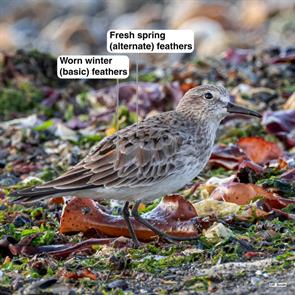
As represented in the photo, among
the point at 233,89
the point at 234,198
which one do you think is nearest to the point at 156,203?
the point at 234,198

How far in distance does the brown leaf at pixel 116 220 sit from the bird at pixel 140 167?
0.11 m

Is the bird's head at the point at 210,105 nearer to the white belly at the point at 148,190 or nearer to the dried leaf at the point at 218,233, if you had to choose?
the white belly at the point at 148,190

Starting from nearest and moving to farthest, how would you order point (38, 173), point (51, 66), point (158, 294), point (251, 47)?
1. point (158, 294)
2. point (38, 173)
3. point (51, 66)
4. point (251, 47)

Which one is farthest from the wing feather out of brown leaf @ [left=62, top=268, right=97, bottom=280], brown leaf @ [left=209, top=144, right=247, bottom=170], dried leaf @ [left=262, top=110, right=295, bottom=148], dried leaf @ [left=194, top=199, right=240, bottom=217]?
dried leaf @ [left=262, top=110, right=295, bottom=148]

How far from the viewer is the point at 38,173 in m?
10.2

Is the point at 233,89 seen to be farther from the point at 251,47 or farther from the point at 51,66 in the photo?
the point at 251,47

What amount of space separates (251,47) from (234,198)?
32.8 feet

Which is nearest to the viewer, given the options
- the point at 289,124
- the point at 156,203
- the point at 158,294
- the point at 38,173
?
the point at 158,294

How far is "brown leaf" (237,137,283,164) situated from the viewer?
991cm

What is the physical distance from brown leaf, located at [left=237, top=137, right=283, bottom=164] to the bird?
1922mm

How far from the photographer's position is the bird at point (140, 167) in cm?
755

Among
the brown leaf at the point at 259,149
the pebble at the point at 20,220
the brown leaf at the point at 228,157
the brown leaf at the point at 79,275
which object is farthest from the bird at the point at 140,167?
the brown leaf at the point at 259,149

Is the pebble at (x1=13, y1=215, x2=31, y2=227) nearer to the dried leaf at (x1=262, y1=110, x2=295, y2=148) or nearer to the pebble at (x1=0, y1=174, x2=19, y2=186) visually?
the pebble at (x1=0, y1=174, x2=19, y2=186)

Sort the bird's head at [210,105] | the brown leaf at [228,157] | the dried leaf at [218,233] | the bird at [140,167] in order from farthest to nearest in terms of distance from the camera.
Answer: the brown leaf at [228,157], the bird's head at [210,105], the bird at [140,167], the dried leaf at [218,233]
